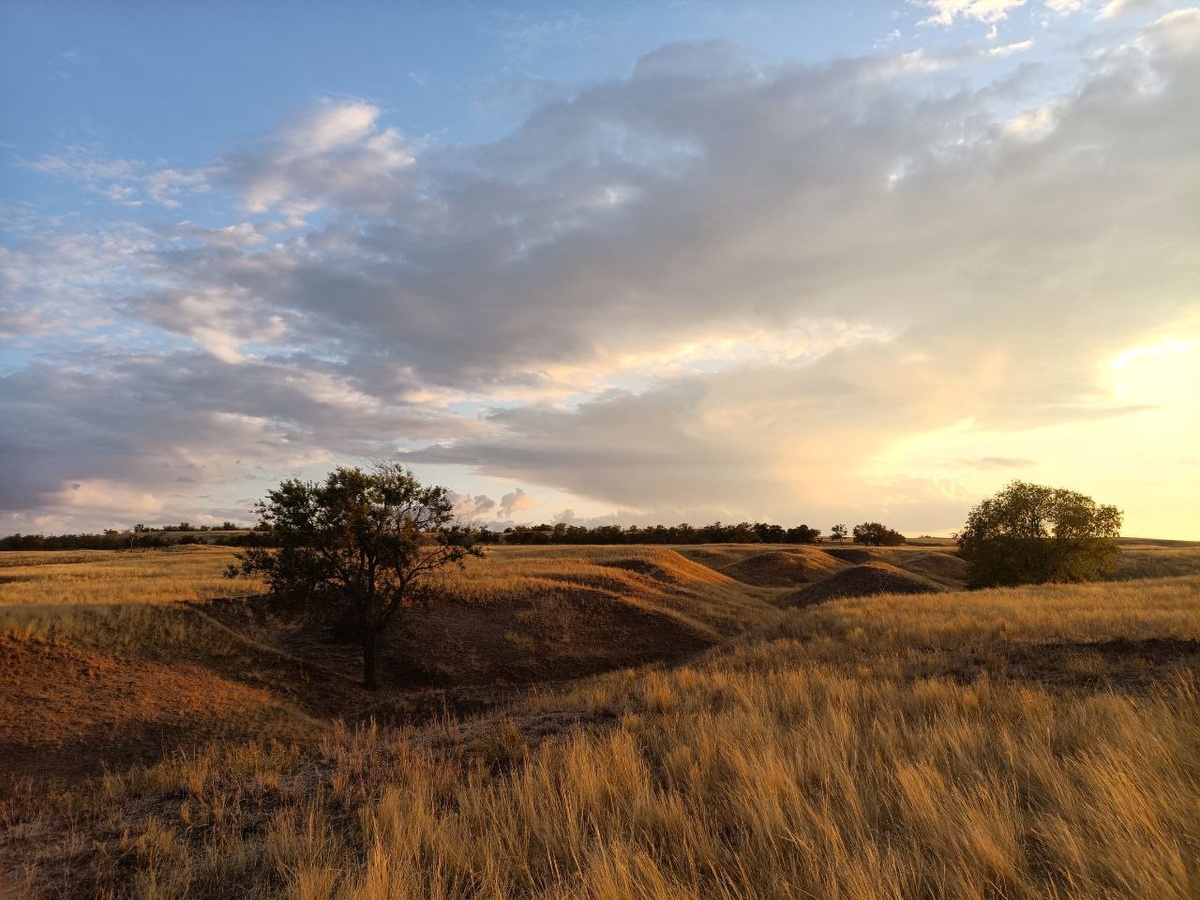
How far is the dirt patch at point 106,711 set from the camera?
14.4 m

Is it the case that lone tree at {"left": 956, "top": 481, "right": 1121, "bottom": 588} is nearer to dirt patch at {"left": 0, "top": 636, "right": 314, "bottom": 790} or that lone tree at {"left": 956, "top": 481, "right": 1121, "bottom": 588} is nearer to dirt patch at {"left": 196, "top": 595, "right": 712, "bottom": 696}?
dirt patch at {"left": 196, "top": 595, "right": 712, "bottom": 696}

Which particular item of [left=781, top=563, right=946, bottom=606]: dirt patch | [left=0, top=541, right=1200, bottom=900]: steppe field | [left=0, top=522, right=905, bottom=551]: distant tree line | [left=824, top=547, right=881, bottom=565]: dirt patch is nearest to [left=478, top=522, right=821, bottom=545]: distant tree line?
[left=0, top=522, right=905, bottom=551]: distant tree line

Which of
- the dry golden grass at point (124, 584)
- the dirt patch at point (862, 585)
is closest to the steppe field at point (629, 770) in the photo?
the dry golden grass at point (124, 584)

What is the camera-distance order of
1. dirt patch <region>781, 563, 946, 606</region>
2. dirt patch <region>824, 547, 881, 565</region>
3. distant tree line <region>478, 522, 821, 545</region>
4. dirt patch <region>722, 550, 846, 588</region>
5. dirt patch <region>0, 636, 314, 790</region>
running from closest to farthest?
dirt patch <region>0, 636, 314, 790</region> → dirt patch <region>781, 563, 946, 606</region> → dirt patch <region>722, 550, 846, 588</region> → dirt patch <region>824, 547, 881, 565</region> → distant tree line <region>478, 522, 821, 545</region>

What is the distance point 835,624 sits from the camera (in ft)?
83.4

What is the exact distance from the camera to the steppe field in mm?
4891

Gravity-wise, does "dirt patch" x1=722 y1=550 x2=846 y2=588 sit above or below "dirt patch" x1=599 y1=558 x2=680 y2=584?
below

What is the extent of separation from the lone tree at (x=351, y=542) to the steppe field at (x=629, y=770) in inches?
103

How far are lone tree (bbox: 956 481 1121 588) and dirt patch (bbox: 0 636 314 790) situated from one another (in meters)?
51.5

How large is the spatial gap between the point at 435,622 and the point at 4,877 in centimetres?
2310

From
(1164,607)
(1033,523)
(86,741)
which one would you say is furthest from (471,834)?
(1033,523)

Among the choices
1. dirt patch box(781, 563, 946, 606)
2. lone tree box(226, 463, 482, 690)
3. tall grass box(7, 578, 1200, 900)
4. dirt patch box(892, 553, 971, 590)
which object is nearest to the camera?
tall grass box(7, 578, 1200, 900)

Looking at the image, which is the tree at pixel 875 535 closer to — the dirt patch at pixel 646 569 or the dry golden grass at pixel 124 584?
the dirt patch at pixel 646 569

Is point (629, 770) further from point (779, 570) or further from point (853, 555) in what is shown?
point (853, 555)
